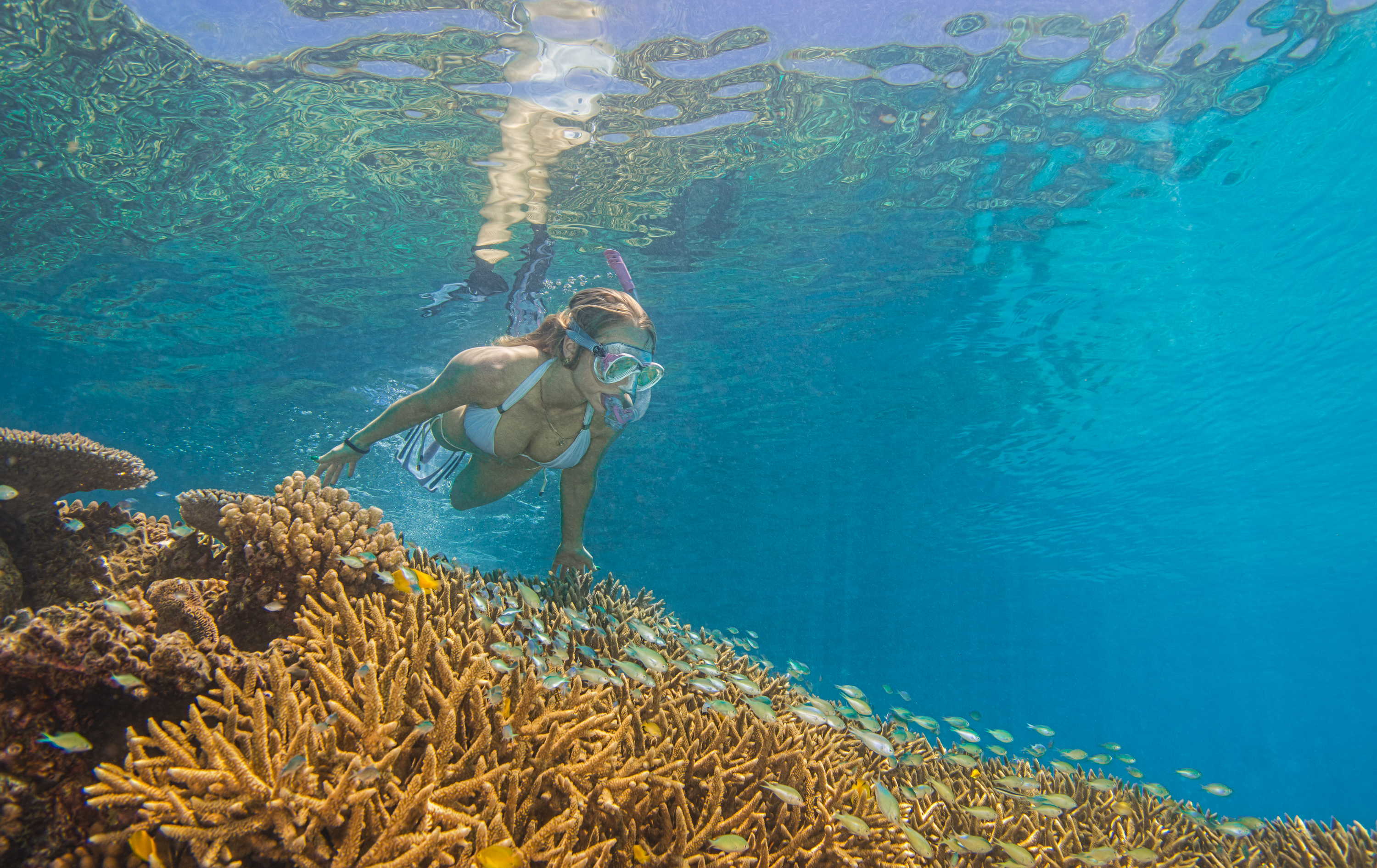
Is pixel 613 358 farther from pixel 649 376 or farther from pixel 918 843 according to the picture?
pixel 918 843

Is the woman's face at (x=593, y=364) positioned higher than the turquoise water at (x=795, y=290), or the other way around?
the turquoise water at (x=795, y=290)

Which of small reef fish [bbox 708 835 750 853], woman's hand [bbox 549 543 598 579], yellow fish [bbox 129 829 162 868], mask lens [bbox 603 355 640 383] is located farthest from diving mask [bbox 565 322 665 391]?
yellow fish [bbox 129 829 162 868]

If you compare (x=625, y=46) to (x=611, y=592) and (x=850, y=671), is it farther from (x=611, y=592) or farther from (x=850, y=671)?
(x=850, y=671)

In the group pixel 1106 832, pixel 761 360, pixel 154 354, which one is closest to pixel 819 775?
pixel 1106 832

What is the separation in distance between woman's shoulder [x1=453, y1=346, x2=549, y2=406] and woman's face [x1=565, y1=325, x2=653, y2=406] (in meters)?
0.35

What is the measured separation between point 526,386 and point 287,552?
2.34 meters

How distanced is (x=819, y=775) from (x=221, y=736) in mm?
2935

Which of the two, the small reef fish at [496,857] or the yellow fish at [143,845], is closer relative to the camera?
the yellow fish at [143,845]

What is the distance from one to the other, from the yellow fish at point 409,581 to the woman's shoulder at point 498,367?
1827 mm

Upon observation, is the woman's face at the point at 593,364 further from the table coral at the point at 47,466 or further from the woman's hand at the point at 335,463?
the table coral at the point at 47,466

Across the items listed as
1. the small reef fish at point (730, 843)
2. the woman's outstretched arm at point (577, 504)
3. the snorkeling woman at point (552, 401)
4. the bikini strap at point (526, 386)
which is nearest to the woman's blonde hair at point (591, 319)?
the snorkeling woman at point (552, 401)

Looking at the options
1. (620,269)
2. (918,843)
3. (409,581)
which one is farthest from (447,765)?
(620,269)

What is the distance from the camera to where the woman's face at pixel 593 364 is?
492cm

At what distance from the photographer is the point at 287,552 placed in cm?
330
